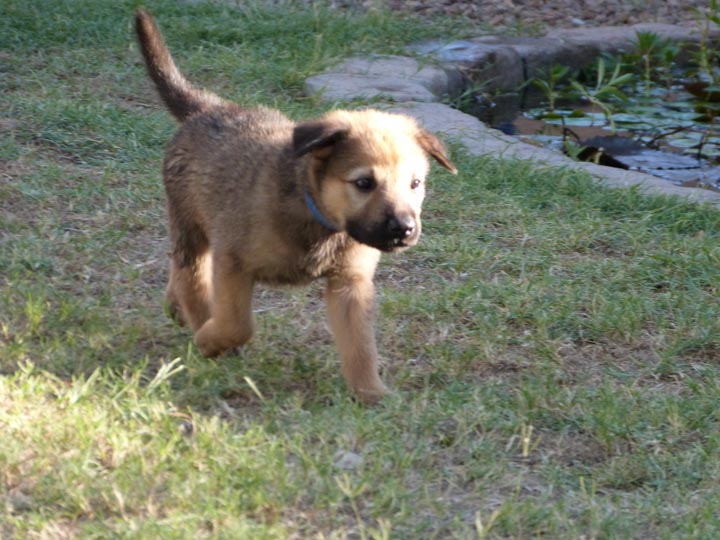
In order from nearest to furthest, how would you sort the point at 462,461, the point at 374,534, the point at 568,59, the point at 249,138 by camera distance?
1. the point at 374,534
2. the point at 462,461
3. the point at 249,138
4. the point at 568,59

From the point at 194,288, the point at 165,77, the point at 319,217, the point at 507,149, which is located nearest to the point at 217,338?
the point at 194,288

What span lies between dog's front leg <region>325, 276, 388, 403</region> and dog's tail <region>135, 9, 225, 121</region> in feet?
3.76

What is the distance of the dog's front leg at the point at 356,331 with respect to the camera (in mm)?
3980

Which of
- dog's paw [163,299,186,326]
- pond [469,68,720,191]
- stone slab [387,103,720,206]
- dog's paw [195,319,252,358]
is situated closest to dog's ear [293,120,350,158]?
dog's paw [195,319,252,358]

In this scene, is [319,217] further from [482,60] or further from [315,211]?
[482,60]

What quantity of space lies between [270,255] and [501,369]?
3.25ft

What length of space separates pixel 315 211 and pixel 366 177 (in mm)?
216

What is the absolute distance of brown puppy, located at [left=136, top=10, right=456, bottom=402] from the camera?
12.7 ft

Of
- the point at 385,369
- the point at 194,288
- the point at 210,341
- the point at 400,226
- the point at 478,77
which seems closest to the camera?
the point at 400,226

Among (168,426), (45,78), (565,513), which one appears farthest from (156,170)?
(565,513)

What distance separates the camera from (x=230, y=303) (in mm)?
4035

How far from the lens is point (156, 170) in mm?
6137

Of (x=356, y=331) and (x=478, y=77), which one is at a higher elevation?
(x=356, y=331)

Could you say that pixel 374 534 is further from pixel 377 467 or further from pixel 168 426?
pixel 168 426
